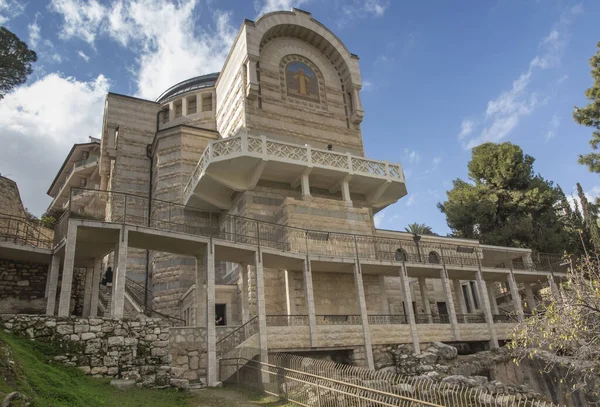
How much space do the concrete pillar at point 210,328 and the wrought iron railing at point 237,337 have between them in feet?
2.44

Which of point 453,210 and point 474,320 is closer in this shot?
point 474,320

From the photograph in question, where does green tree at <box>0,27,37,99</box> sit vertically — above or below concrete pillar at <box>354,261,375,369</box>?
above

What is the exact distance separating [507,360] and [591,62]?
1794cm

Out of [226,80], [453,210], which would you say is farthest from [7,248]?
[453,210]

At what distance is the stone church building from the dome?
1.01 feet

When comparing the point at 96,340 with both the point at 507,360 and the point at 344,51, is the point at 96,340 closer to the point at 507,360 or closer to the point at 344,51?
the point at 507,360

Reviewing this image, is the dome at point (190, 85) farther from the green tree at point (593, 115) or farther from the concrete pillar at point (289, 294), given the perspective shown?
the green tree at point (593, 115)

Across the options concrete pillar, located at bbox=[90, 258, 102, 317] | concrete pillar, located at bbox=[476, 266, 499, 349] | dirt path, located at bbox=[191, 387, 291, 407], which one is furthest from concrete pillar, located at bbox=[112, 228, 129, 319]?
concrete pillar, located at bbox=[476, 266, 499, 349]

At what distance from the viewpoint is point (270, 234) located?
834 inches

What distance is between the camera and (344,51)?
29.9m

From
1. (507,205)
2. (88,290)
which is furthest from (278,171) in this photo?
(507,205)

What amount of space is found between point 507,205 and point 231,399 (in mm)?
33486

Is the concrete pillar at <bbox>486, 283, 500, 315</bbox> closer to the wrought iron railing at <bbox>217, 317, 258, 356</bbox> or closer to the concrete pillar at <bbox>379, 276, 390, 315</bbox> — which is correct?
the concrete pillar at <bbox>379, 276, 390, 315</bbox>

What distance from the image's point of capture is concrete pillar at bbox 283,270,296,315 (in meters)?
19.8
